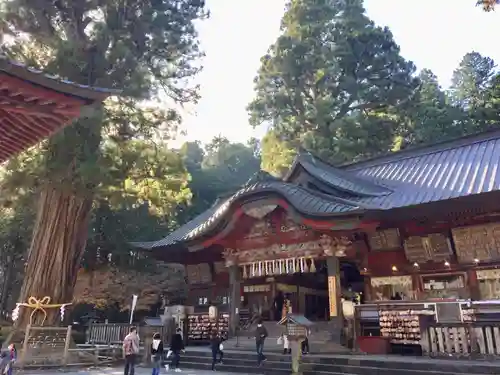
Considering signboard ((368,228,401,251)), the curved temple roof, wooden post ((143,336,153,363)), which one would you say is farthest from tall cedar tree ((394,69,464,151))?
wooden post ((143,336,153,363))

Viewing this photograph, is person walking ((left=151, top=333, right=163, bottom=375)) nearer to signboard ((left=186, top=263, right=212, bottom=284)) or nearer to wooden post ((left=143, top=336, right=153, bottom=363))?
wooden post ((left=143, top=336, right=153, bottom=363))

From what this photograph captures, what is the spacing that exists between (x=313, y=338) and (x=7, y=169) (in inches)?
456

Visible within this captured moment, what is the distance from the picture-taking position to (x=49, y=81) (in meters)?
4.80

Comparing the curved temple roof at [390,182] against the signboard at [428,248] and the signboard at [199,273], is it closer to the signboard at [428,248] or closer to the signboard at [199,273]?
the signboard at [428,248]

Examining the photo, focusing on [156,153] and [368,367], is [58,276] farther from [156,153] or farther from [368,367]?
[368,367]

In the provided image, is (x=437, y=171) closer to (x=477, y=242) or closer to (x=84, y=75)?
(x=477, y=242)

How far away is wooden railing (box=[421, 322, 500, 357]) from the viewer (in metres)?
10.2

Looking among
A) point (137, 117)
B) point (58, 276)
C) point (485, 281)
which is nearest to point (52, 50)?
point (137, 117)

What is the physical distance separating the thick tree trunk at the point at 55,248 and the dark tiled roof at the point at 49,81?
11213 millimetres

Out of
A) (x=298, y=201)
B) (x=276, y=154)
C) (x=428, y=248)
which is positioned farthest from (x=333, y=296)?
(x=276, y=154)

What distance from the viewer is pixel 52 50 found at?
15789 mm

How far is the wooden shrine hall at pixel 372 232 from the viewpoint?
13.0 m

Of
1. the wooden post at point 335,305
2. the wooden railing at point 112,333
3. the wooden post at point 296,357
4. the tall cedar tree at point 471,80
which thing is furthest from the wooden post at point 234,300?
the tall cedar tree at point 471,80

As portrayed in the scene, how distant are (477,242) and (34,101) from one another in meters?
12.7
